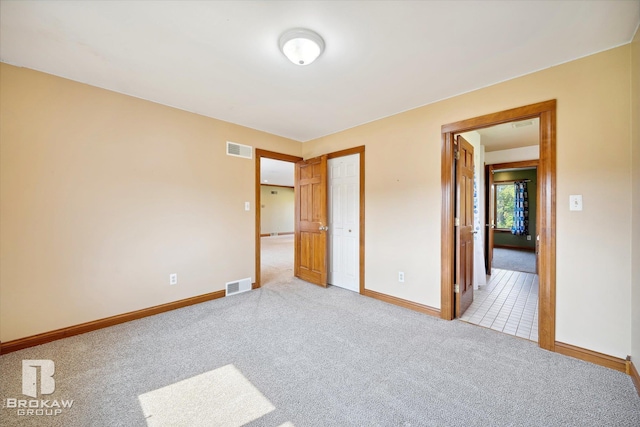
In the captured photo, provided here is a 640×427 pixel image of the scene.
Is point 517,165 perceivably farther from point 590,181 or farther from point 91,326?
point 91,326

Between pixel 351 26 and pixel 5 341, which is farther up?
pixel 351 26

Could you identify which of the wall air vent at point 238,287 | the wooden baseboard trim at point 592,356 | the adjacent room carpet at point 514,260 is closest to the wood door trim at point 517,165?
the adjacent room carpet at point 514,260

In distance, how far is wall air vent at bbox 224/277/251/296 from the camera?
351 centimetres

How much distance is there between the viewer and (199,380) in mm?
1761

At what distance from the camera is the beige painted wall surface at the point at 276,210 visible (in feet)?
37.1

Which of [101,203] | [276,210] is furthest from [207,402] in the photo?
[276,210]

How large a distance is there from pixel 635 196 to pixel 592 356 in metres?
1.29

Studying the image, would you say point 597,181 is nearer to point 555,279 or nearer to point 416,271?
point 555,279

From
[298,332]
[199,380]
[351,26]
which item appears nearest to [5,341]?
[199,380]

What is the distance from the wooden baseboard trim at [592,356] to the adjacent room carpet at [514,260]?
364 cm

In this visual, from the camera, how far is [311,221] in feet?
13.7

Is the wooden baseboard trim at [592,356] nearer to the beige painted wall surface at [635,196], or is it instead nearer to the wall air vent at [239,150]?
the beige painted wall surface at [635,196]

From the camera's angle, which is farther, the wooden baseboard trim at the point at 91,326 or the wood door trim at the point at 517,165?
the wood door trim at the point at 517,165

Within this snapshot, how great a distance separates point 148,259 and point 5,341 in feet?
3.82
